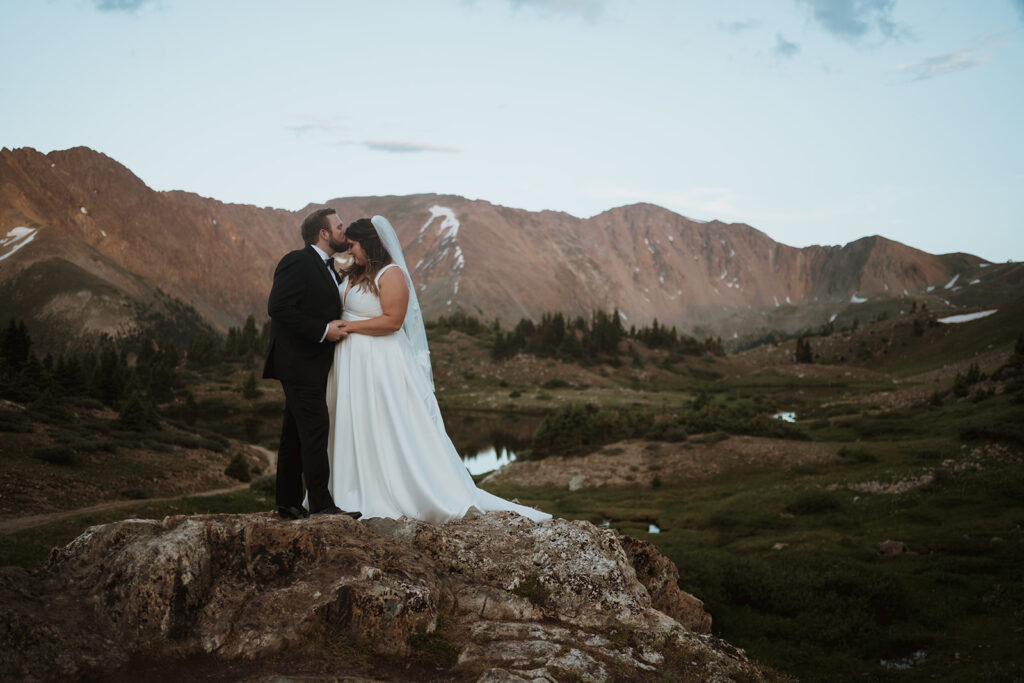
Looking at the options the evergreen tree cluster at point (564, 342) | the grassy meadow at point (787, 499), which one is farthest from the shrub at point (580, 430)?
the evergreen tree cluster at point (564, 342)

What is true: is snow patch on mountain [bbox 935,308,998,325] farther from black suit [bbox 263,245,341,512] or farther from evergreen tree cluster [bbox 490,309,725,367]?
black suit [bbox 263,245,341,512]

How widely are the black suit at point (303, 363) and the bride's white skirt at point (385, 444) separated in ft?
0.72

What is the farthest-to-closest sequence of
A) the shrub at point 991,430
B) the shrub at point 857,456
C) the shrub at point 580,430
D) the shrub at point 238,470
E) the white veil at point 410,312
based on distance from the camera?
the shrub at point 580,430 < the shrub at point 857,456 < the shrub at point 238,470 < the shrub at point 991,430 < the white veil at point 410,312

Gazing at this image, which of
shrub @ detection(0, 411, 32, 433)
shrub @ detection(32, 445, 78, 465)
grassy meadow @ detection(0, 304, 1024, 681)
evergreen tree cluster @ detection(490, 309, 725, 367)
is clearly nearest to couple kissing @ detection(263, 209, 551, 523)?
grassy meadow @ detection(0, 304, 1024, 681)

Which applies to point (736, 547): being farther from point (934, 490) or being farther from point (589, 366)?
point (589, 366)

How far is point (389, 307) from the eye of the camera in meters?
7.85

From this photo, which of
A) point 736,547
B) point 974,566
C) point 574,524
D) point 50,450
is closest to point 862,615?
point 974,566

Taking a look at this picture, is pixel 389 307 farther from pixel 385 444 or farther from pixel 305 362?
pixel 385 444

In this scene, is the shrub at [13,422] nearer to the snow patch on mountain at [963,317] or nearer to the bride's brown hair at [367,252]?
the bride's brown hair at [367,252]

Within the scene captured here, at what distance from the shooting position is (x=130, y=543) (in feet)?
18.7

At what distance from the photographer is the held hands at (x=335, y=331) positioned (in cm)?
760

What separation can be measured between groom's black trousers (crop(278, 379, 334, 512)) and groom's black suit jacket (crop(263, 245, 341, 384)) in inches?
6.7

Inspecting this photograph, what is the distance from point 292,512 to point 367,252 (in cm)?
294

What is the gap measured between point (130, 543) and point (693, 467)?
38113 millimetres
